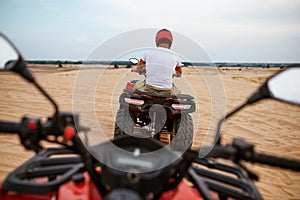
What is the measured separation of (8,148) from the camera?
428 cm

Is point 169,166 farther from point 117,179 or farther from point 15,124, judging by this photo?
point 15,124

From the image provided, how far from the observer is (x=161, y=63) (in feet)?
13.2

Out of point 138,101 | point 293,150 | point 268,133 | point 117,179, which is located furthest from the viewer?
point 268,133

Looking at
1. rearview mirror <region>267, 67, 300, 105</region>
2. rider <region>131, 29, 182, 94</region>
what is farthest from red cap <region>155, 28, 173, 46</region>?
rearview mirror <region>267, 67, 300, 105</region>

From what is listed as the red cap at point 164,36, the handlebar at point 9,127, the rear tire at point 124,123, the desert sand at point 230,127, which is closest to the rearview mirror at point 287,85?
the handlebar at point 9,127

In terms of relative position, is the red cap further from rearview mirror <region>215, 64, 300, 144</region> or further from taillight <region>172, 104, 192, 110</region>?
rearview mirror <region>215, 64, 300, 144</region>

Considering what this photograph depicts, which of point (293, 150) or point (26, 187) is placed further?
point (293, 150)

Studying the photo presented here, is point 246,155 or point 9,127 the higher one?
point 9,127

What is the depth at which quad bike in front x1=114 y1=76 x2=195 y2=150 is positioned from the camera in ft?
11.4

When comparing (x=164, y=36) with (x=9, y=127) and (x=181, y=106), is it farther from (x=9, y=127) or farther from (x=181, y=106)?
(x=9, y=127)

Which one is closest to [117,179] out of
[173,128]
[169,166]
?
[169,166]

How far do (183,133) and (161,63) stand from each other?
1.11 metres

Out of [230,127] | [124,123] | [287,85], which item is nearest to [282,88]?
[287,85]

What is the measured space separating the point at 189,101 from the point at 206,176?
2029 mm
